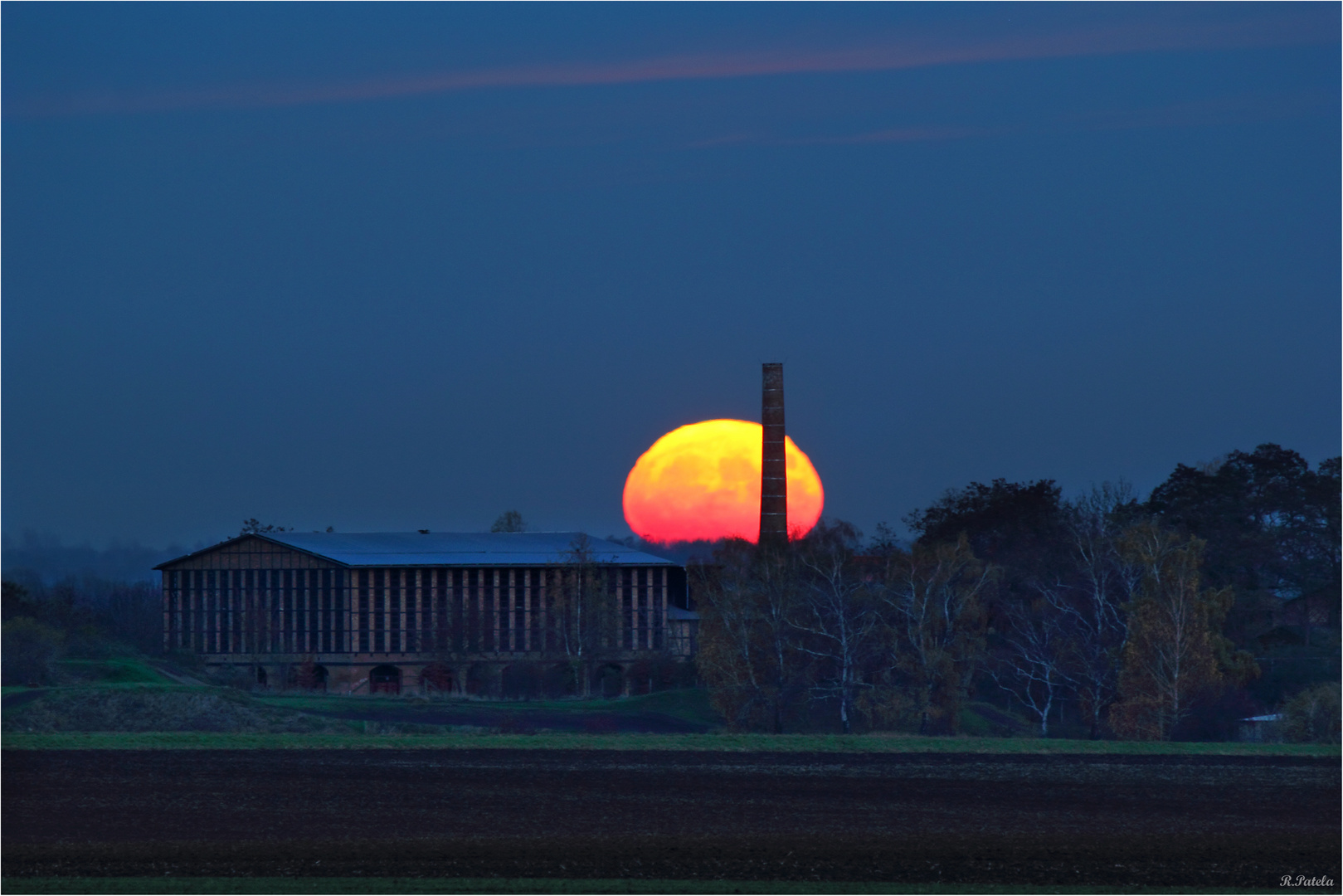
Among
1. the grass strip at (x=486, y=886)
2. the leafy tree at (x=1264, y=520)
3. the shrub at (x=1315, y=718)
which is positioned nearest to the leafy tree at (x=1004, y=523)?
the leafy tree at (x=1264, y=520)

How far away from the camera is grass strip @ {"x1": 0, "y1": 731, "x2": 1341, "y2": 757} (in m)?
38.0

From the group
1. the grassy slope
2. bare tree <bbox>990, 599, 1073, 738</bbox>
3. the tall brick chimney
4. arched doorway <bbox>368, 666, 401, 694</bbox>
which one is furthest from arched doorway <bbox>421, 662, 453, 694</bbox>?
bare tree <bbox>990, 599, 1073, 738</bbox>

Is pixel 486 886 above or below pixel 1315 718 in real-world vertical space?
above

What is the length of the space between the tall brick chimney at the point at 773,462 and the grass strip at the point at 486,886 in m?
53.3

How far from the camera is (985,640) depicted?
52.6 metres

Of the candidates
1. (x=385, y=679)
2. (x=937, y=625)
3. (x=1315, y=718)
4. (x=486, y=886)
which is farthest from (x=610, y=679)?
(x=486, y=886)

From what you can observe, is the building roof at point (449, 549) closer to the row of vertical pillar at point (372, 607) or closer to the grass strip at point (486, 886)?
the row of vertical pillar at point (372, 607)

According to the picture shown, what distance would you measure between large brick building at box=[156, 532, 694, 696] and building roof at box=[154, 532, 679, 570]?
155 mm

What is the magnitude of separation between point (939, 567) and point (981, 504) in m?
25.9

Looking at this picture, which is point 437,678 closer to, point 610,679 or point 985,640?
point 610,679

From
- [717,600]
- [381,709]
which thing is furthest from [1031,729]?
[381,709]

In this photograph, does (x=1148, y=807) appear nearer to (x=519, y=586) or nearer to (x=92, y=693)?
(x=92, y=693)

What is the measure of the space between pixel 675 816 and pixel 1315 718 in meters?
24.7

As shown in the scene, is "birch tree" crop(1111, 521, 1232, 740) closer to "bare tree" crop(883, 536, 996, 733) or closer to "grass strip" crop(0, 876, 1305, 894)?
"bare tree" crop(883, 536, 996, 733)
